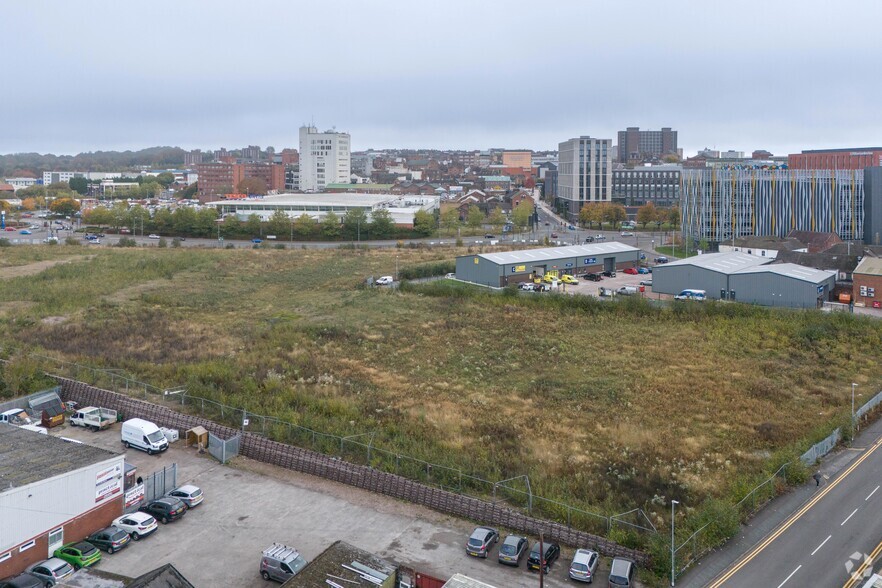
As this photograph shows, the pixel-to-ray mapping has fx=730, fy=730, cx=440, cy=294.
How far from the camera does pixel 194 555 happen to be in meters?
11.4

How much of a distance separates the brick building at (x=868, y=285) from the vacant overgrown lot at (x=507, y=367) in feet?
17.1

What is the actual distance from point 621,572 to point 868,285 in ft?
80.4

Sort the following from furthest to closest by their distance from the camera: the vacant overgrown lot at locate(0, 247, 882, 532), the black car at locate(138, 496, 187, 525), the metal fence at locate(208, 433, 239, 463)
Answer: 1. the vacant overgrown lot at locate(0, 247, 882, 532)
2. the metal fence at locate(208, 433, 239, 463)
3. the black car at locate(138, 496, 187, 525)

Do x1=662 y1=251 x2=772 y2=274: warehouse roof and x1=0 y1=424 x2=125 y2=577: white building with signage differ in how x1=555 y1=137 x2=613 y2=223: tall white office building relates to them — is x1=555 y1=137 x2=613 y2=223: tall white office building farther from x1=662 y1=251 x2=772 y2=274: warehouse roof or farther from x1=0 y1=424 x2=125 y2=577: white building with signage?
x1=0 y1=424 x2=125 y2=577: white building with signage

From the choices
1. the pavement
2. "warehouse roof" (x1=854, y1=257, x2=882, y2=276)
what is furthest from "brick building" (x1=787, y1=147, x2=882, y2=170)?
the pavement

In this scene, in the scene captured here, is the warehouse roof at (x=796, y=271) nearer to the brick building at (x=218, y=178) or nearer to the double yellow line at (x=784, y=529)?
the double yellow line at (x=784, y=529)

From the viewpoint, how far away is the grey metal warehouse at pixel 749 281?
28.9 meters

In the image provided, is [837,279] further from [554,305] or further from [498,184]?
[498,184]

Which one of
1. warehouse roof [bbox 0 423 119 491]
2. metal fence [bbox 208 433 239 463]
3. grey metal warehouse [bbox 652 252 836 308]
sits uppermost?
grey metal warehouse [bbox 652 252 836 308]

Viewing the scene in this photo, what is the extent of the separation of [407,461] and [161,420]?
19.6 feet

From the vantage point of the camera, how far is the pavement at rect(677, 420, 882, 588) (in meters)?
10.8

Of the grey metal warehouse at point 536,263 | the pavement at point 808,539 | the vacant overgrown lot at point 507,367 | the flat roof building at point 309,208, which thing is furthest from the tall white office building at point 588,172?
the pavement at point 808,539

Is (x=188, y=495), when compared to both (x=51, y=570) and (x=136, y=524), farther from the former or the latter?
(x=51, y=570)

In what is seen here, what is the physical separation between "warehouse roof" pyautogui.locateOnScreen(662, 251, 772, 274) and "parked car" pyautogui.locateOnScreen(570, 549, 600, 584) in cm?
2249
